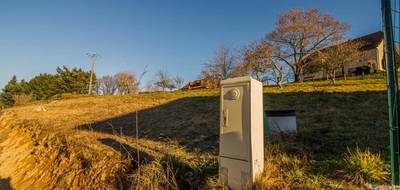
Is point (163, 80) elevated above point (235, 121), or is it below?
above

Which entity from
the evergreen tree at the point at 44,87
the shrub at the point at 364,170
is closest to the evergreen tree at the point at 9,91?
the evergreen tree at the point at 44,87

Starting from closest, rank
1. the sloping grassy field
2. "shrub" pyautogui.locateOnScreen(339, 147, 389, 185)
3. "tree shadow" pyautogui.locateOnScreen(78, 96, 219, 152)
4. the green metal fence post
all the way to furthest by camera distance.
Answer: the green metal fence post < "shrub" pyautogui.locateOnScreen(339, 147, 389, 185) < the sloping grassy field < "tree shadow" pyautogui.locateOnScreen(78, 96, 219, 152)

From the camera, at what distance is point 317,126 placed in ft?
15.8

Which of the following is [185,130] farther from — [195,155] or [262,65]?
[262,65]

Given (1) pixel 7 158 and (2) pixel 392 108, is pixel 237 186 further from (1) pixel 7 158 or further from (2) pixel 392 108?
(1) pixel 7 158

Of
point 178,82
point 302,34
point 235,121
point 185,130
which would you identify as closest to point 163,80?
point 178,82

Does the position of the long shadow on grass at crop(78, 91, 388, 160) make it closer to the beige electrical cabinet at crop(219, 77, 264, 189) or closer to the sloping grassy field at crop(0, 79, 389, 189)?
the sloping grassy field at crop(0, 79, 389, 189)

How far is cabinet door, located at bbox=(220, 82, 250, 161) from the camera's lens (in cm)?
223

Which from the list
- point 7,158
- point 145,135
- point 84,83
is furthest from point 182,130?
point 84,83

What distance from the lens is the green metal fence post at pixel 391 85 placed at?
203 cm

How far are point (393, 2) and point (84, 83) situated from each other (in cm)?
3741

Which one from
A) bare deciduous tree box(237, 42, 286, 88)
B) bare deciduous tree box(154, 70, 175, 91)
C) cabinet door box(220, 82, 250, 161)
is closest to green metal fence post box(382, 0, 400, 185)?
cabinet door box(220, 82, 250, 161)

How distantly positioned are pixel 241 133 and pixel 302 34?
68.3 feet

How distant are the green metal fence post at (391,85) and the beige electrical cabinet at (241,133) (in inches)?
44.5
